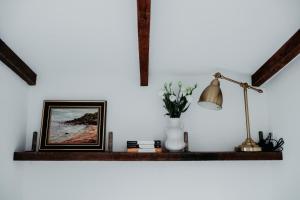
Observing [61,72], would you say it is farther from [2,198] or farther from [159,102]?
Result: [2,198]

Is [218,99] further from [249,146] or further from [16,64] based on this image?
[16,64]

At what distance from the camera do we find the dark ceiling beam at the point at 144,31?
1.92 meters

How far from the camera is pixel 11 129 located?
2.73m

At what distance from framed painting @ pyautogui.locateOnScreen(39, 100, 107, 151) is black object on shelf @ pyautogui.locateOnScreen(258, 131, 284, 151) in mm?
1466

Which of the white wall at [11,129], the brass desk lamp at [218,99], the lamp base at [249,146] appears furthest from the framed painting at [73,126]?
the lamp base at [249,146]

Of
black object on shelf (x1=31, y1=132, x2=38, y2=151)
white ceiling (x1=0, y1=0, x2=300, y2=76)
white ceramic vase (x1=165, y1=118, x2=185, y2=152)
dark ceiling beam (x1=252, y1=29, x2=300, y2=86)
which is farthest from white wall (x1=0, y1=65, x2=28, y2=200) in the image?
dark ceiling beam (x1=252, y1=29, x2=300, y2=86)

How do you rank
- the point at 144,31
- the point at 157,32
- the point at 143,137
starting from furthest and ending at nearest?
the point at 143,137, the point at 157,32, the point at 144,31

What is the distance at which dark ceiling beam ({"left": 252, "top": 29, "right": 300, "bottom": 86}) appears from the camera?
7.51 ft

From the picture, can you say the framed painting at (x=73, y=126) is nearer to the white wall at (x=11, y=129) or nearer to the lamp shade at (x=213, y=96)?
the white wall at (x=11, y=129)

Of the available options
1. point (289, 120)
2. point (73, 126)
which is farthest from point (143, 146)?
point (289, 120)

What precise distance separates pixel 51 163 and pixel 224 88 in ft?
5.94

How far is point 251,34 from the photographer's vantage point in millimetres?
2477

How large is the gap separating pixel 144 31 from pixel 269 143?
158cm

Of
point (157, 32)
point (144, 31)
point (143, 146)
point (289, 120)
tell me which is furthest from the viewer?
point (143, 146)
